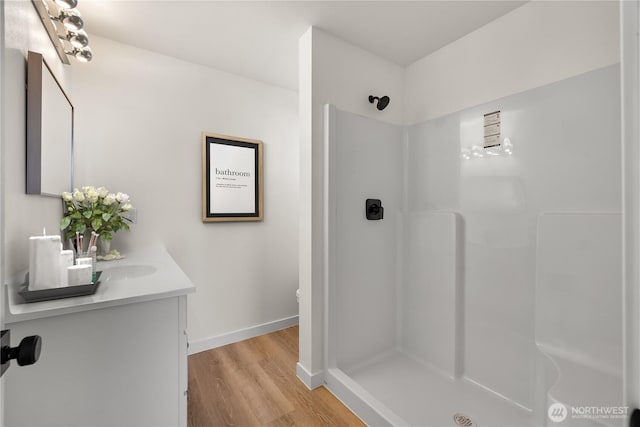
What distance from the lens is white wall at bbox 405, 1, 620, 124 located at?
4.59 ft

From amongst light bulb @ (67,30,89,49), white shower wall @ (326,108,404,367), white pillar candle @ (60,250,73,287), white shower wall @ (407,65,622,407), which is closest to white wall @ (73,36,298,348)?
light bulb @ (67,30,89,49)

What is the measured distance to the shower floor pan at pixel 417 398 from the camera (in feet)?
5.05

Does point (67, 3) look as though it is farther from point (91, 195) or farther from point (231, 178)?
point (231, 178)

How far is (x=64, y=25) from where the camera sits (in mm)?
1492

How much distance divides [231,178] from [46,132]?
4.11ft

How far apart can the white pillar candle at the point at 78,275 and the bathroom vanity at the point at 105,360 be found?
2.8 inches

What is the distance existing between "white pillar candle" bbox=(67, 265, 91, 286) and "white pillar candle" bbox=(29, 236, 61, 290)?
41 mm

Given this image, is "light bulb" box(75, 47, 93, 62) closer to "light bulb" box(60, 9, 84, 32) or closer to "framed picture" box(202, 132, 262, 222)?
"light bulb" box(60, 9, 84, 32)

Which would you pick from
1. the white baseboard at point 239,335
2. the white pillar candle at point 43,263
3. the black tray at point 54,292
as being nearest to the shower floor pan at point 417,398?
the white baseboard at point 239,335

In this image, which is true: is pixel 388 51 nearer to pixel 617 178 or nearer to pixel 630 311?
pixel 617 178

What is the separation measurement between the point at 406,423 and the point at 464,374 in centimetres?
71

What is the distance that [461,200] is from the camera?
6.39 ft

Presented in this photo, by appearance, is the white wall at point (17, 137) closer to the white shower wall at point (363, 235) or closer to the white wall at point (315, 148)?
the white wall at point (315, 148)

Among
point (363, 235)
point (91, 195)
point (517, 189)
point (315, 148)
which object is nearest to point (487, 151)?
point (517, 189)
